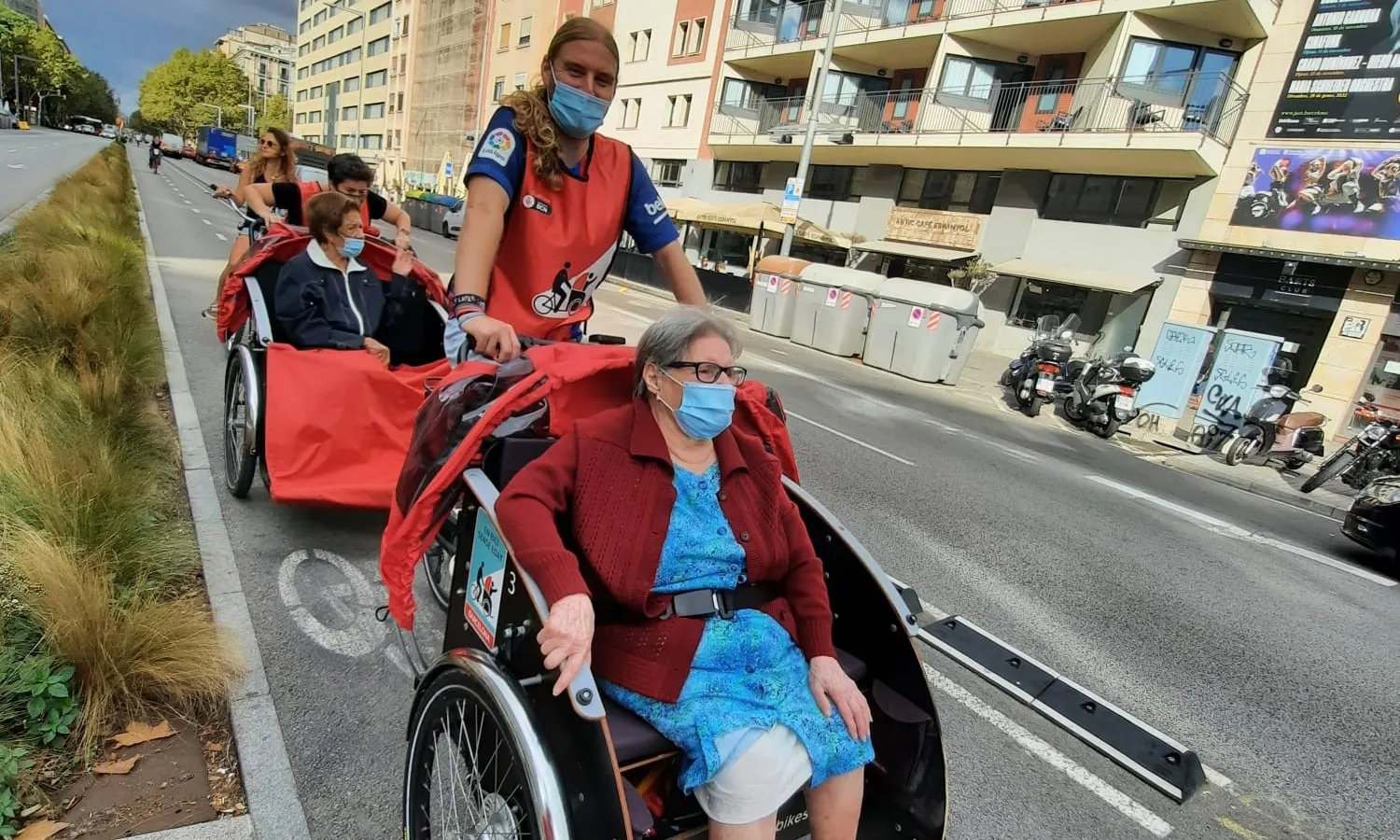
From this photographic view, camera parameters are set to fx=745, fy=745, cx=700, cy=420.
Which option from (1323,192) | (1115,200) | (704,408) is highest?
(1323,192)

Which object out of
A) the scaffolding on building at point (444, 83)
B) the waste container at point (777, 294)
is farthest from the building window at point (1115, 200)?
the scaffolding on building at point (444, 83)

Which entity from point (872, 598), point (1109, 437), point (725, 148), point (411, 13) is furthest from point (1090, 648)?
point (411, 13)

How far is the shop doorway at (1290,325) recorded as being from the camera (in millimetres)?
15258

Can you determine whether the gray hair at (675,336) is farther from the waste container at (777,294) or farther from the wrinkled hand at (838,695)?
the waste container at (777,294)

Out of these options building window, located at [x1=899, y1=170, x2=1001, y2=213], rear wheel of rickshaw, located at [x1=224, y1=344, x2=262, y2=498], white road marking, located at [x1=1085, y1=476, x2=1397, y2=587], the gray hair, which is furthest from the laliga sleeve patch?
building window, located at [x1=899, y1=170, x2=1001, y2=213]

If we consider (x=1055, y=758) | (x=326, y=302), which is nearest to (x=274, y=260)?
(x=326, y=302)

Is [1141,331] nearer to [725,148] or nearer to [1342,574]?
[1342,574]

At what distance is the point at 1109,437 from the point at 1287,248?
759 centimetres

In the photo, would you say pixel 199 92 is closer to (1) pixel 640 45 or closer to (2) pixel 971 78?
(1) pixel 640 45

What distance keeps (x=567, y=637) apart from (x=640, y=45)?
126 feet

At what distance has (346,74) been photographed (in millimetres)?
75188

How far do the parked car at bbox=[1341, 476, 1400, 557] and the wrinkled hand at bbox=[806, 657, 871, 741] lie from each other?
723 centimetres

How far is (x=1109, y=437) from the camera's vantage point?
11594 mm

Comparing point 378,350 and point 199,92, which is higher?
point 199,92
